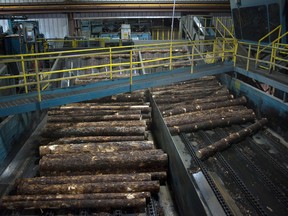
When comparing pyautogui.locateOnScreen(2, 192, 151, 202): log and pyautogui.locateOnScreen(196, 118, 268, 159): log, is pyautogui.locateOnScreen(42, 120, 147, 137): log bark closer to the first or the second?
pyautogui.locateOnScreen(196, 118, 268, 159): log

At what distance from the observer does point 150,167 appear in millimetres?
5785

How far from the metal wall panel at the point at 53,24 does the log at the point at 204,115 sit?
1586 cm

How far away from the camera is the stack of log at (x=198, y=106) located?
7.46 m

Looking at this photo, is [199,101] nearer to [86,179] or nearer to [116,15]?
[86,179]

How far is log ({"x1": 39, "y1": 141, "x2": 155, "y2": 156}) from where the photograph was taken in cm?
600

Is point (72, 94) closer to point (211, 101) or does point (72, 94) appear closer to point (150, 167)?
point (150, 167)

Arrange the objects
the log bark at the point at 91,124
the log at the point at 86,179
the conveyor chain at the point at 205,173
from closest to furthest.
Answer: the conveyor chain at the point at 205,173
the log at the point at 86,179
the log bark at the point at 91,124

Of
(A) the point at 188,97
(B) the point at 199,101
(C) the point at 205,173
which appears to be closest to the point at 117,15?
(A) the point at 188,97

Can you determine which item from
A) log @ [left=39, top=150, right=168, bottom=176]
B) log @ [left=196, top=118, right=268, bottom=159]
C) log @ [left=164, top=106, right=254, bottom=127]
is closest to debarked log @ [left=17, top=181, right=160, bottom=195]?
log @ [left=39, top=150, right=168, bottom=176]

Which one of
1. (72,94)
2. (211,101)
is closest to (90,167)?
(72,94)

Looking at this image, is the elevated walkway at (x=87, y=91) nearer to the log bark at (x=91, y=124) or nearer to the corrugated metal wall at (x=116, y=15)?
the log bark at (x=91, y=124)

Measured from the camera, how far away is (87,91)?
659 centimetres

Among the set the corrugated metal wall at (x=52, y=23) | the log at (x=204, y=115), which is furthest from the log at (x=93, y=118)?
the corrugated metal wall at (x=52, y=23)

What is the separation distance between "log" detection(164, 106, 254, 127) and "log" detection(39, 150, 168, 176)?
1.78m
